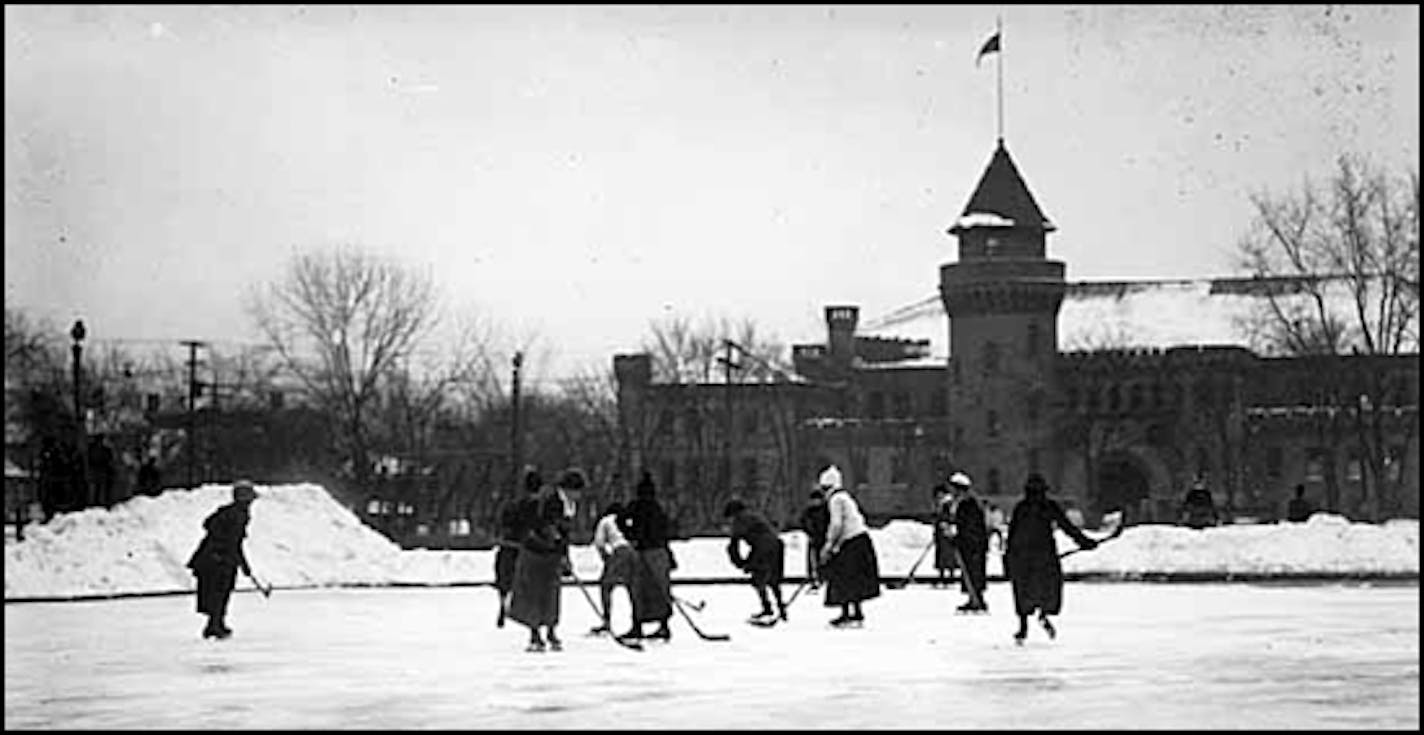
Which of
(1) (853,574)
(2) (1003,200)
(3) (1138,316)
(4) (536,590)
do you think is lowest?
(4) (536,590)

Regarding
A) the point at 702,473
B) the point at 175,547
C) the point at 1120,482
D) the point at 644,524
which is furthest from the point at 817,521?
the point at 1120,482

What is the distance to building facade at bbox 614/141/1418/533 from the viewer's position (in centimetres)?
9112

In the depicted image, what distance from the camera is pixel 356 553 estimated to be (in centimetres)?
3603

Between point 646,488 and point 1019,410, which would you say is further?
point 1019,410

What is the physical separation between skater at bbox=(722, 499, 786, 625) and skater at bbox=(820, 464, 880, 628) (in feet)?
→ 2.71

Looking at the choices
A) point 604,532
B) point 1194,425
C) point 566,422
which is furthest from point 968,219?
point 604,532

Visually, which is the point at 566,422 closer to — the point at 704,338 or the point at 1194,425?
the point at 704,338

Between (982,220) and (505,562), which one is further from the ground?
(982,220)

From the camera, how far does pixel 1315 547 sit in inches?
1475

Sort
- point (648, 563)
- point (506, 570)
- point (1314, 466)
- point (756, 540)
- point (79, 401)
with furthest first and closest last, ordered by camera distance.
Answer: point (1314, 466) < point (79, 401) < point (756, 540) < point (506, 570) < point (648, 563)

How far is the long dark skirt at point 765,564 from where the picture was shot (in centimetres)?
2362

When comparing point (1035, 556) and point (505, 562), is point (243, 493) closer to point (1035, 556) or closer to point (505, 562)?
point (505, 562)

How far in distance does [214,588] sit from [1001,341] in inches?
3169

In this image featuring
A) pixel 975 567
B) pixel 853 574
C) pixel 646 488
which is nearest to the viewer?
pixel 646 488
